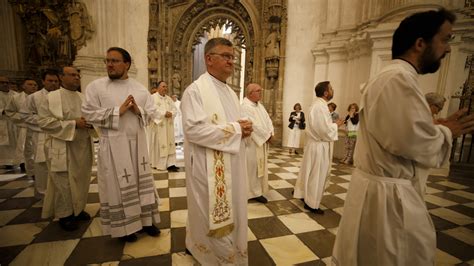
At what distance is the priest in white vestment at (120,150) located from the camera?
2.37 m

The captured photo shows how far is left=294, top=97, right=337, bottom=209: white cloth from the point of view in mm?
3301

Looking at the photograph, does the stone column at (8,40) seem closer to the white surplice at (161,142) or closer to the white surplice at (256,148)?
the white surplice at (161,142)

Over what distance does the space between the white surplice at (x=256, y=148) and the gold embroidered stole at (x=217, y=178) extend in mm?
1710

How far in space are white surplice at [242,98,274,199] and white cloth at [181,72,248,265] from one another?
1536 millimetres

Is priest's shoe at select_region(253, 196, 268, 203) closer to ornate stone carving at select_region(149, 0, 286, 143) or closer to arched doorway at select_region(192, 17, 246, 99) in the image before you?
ornate stone carving at select_region(149, 0, 286, 143)

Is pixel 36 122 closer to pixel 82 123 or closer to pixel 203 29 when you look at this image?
pixel 82 123

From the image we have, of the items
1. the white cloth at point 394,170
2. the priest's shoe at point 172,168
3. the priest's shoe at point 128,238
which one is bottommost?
the priest's shoe at point 172,168

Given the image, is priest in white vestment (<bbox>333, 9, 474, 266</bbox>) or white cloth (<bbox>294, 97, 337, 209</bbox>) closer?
priest in white vestment (<bbox>333, 9, 474, 266</bbox>)

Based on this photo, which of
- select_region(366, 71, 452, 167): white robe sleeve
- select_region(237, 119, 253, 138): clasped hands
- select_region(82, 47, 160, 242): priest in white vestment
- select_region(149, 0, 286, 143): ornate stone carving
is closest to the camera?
select_region(366, 71, 452, 167): white robe sleeve

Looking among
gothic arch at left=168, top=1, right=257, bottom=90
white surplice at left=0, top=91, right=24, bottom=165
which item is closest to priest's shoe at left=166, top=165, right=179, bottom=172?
white surplice at left=0, top=91, right=24, bottom=165

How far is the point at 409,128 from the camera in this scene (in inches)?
46.7

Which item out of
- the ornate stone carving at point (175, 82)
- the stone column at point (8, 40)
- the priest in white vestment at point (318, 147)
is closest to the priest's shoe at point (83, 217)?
the priest in white vestment at point (318, 147)

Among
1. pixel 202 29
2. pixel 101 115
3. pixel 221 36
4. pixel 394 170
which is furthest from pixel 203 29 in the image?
pixel 394 170

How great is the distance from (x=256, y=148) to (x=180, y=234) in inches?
68.6
